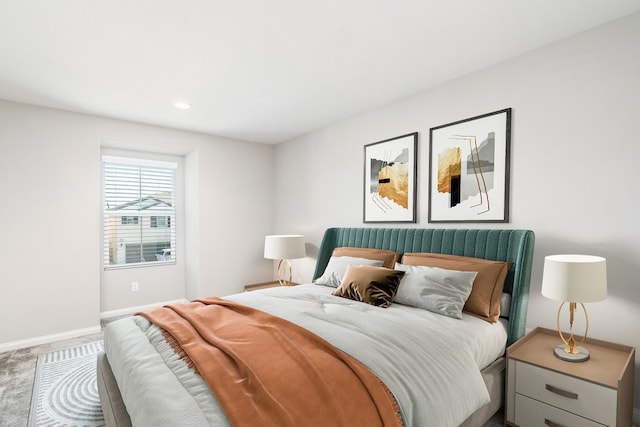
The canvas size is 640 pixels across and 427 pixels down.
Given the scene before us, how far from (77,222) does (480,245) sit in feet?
13.2

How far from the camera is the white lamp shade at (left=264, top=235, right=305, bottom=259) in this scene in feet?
13.0

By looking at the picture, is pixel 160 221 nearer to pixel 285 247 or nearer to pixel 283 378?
pixel 285 247

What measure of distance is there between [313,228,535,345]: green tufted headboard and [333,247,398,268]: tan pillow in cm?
9

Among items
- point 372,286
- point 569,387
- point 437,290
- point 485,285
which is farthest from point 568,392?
point 372,286

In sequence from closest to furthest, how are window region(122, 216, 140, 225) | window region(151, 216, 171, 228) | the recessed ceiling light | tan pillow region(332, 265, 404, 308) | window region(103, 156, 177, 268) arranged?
tan pillow region(332, 265, 404, 308), the recessed ceiling light, window region(103, 156, 177, 268), window region(122, 216, 140, 225), window region(151, 216, 171, 228)

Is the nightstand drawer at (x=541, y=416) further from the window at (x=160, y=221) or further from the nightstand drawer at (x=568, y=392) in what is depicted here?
the window at (x=160, y=221)

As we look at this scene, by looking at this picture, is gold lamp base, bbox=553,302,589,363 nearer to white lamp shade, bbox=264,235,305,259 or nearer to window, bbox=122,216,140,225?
white lamp shade, bbox=264,235,305,259

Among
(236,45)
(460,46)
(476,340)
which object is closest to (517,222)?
(476,340)

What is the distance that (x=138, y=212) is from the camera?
14.7ft

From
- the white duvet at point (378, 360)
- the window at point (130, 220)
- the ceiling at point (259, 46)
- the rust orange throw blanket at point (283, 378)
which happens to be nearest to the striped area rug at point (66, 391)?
the white duvet at point (378, 360)

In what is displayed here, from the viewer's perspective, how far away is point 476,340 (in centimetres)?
190

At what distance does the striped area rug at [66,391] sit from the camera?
2068 mm

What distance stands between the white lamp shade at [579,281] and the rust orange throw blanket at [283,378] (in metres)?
1.16

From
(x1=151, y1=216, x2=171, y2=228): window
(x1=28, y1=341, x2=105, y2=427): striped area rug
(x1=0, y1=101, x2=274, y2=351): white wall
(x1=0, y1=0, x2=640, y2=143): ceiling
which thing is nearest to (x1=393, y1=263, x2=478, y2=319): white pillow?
(x1=0, y1=0, x2=640, y2=143): ceiling
